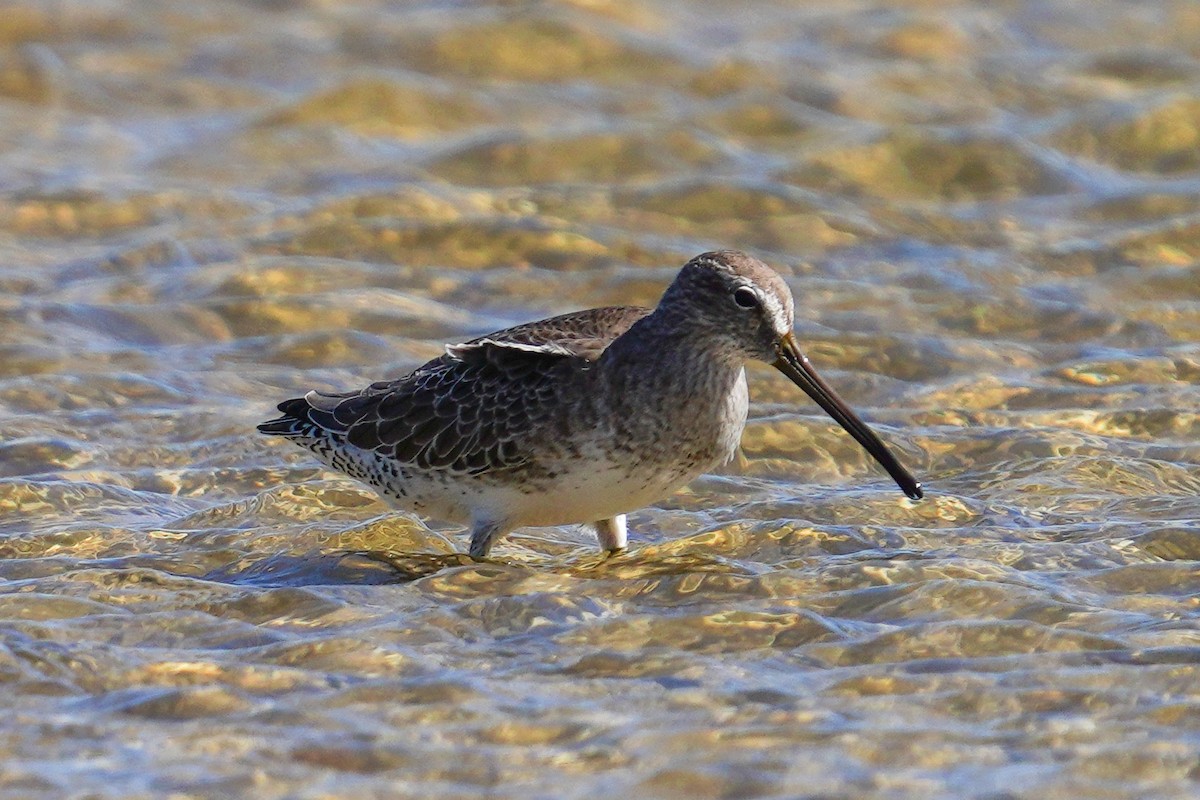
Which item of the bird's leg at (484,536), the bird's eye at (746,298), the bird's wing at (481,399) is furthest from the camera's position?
the bird's leg at (484,536)

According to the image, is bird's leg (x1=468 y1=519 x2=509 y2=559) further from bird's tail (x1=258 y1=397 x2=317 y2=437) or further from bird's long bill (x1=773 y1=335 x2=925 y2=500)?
bird's long bill (x1=773 y1=335 x2=925 y2=500)

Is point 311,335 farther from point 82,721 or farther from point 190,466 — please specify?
point 82,721

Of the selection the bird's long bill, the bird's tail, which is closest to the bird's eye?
the bird's long bill

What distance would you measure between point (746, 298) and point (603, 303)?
3532 mm

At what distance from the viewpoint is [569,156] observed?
1214 centimetres

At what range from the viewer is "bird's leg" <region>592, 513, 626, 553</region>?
24.1ft

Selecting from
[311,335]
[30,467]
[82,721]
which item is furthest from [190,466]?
[82,721]

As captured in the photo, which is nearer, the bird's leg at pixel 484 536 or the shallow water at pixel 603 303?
the shallow water at pixel 603 303

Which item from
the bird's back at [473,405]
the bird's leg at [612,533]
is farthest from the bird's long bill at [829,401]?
the bird's leg at [612,533]

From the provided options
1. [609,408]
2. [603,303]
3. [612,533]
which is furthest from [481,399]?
[603,303]

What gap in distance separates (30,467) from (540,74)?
6.19 metres

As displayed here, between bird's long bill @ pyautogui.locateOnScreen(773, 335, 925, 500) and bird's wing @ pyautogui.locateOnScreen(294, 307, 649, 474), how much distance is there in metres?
0.67

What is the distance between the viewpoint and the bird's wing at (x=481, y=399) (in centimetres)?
704

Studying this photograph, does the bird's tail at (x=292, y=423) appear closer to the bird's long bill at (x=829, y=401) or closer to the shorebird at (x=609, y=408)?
the shorebird at (x=609, y=408)
